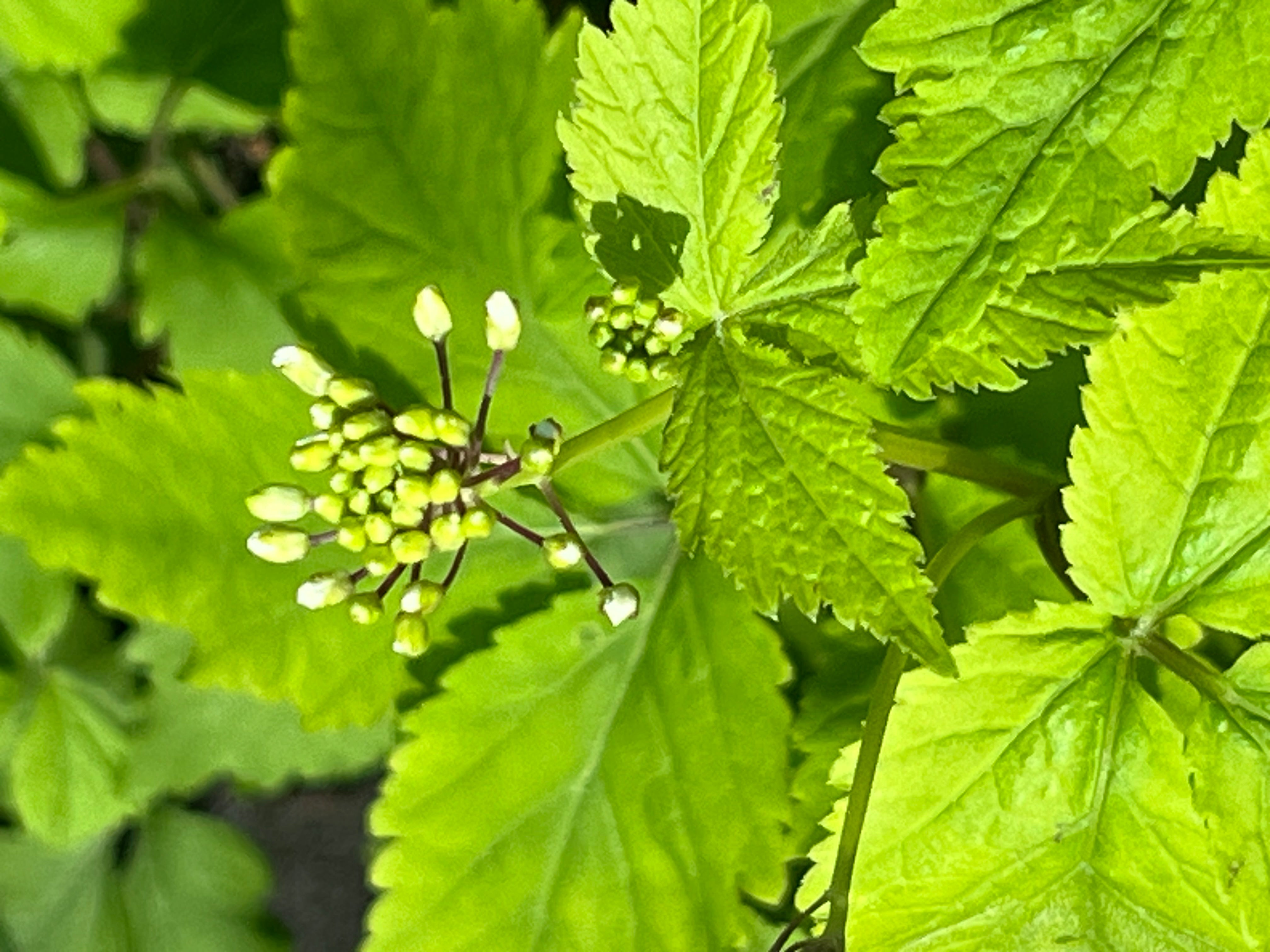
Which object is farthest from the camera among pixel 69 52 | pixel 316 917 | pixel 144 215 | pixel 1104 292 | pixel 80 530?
pixel 316 917

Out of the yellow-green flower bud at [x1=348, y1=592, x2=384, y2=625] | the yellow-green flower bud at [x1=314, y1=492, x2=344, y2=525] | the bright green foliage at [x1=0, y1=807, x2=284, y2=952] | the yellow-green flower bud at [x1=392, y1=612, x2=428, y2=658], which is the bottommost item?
the bright green foliage at [x1=0, y1=807, x2=284, y2=952]

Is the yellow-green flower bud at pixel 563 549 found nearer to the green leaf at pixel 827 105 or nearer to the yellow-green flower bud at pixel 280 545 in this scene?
the yellow-green flower bud at pixel 280 545

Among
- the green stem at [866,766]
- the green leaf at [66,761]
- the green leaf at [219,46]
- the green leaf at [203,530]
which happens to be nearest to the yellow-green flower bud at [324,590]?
the green leaf at [203,530]

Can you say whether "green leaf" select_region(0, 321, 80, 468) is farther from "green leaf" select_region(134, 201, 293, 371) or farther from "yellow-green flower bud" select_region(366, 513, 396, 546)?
"yellow-green flower bud" select_region(366, 513, 396, 546)

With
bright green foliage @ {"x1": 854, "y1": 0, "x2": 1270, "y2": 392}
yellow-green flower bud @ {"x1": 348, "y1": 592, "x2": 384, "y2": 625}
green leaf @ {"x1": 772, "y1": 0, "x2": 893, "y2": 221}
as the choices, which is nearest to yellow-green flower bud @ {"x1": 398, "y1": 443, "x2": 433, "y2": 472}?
yellow-green flower bud @ {"x1": 348, "y1": 592, "x2": 384, "y2": 625}

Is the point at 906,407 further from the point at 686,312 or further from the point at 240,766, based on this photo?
the point at 240,766

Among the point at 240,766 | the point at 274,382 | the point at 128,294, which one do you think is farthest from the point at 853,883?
the point at 128,294

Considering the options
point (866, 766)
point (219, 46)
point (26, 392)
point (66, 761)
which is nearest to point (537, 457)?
point (866, 766)
